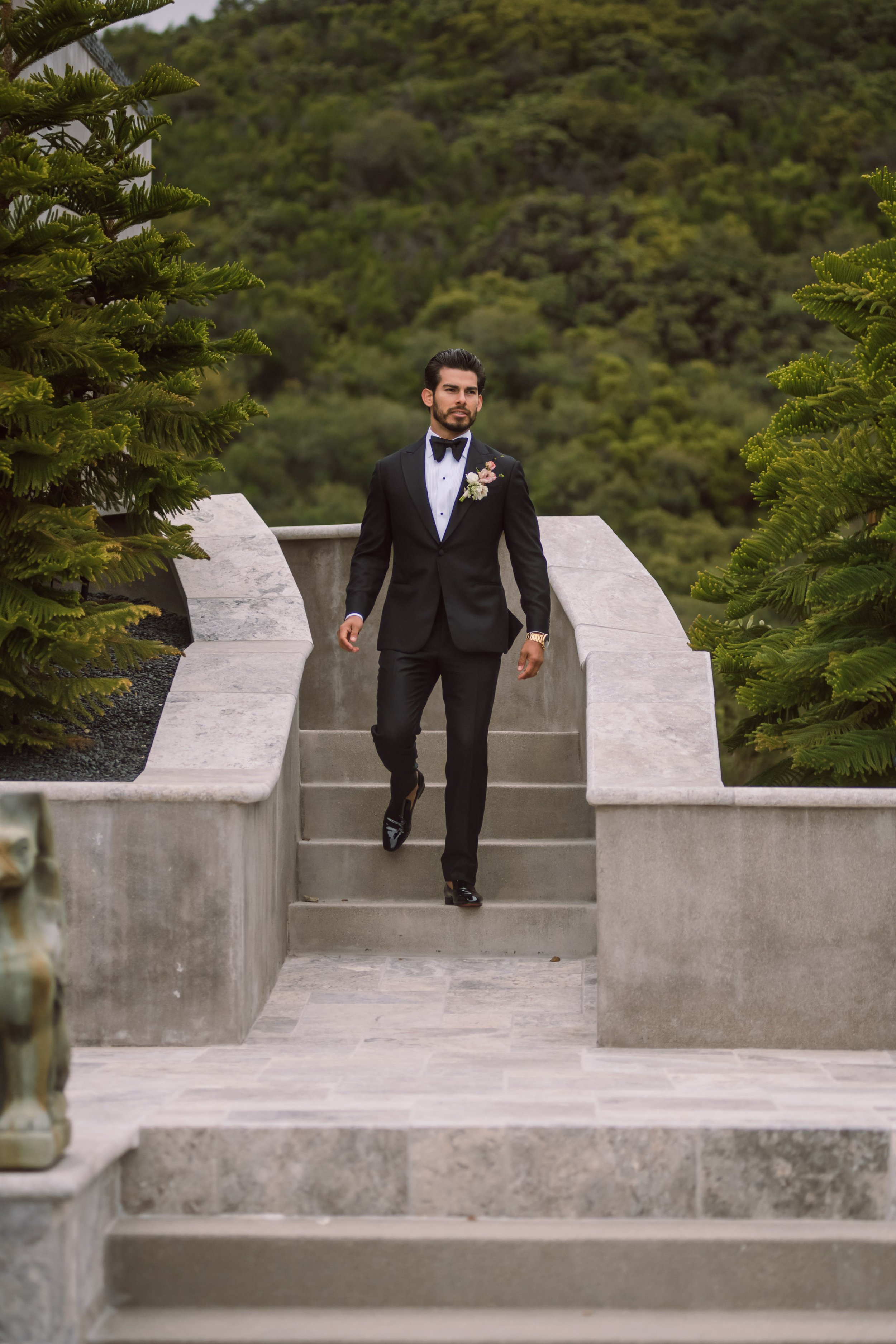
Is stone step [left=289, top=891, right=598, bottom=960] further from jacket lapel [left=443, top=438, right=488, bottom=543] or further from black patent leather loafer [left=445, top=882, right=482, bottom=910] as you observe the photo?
jacket lapel [left=443, top=438, right=488, bottom=543]

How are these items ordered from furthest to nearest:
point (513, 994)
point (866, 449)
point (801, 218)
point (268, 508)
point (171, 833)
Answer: point (801, 218) < point (268, 508) < point (866, 449) < point (513, 994) < point (171, 833)

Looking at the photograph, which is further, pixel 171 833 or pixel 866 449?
pixel 866 449

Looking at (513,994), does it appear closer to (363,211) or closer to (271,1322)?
(271,1322)

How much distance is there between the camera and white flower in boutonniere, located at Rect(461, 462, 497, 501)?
513 cm

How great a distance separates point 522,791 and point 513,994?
47.2 inches

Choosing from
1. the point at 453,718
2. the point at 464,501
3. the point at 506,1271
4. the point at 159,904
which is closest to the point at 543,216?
the point at 464,501

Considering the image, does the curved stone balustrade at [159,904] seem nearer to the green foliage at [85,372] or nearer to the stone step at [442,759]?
the green foliage at [85,372]

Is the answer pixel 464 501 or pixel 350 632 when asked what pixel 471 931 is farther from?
pixel 464 501

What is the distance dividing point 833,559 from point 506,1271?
3.13 metres

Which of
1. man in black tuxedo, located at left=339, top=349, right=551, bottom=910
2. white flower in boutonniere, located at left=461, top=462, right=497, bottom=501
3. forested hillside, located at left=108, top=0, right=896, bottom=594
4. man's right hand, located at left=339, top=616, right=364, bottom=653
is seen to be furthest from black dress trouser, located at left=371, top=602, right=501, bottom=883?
forested hillside, located at left=108, top=0, right=896, bottom=594

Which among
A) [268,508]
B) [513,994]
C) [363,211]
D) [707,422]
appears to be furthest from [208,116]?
[513,994]

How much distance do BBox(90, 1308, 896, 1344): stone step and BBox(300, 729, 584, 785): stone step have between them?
10.7 ft

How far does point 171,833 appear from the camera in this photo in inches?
164

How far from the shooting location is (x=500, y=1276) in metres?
3.00
